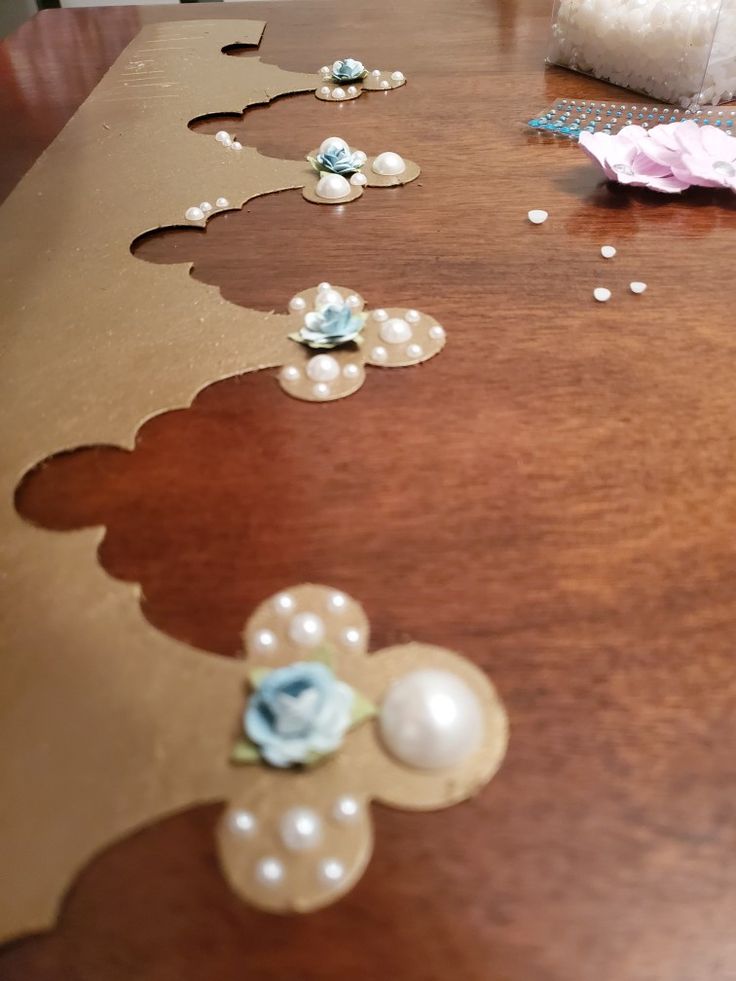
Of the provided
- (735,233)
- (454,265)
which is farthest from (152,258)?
(735,233)

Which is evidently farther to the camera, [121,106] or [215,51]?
[215,51]

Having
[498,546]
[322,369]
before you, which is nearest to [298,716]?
[498,546]

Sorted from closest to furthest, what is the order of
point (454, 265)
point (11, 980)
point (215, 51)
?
point (11, 980) < point (454, 265) < point (215, 51)

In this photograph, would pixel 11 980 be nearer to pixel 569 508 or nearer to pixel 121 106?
pixel 569 508

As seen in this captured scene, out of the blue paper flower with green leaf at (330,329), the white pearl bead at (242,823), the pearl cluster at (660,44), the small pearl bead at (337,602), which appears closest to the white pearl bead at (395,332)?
the blue paper flower with green leaf at (330,329)

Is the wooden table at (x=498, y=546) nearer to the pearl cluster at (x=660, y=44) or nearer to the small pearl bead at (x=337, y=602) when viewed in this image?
the small pearl bead at (x=337, y=602)
